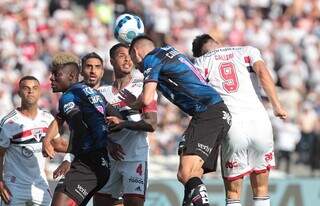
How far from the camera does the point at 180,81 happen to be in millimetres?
11047

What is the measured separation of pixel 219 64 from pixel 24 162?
267 cm

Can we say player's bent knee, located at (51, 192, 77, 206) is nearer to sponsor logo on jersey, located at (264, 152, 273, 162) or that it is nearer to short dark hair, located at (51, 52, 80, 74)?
short dark hair, located at (51, 52, 80, 74)

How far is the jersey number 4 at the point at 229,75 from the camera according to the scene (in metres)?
12.2

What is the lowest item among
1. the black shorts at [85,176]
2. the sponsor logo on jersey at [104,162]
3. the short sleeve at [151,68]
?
the black shorts at [85,176]

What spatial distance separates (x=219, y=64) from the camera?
1220 centimetres

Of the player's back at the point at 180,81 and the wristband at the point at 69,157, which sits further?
the wristband at the point at 69,157

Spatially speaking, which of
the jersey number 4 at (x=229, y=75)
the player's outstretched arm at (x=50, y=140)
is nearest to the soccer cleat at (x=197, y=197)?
the player's outstretched arm at (x=50, y=140)

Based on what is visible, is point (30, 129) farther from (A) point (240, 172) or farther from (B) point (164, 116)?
(B) point (164, 116)

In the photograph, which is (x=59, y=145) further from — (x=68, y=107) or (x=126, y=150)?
(x=126, y=150)

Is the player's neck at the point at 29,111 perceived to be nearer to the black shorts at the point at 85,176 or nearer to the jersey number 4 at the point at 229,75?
the black shorts at the point at 85,176

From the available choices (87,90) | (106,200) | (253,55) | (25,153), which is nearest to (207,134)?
(87,90)

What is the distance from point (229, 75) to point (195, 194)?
209 cm

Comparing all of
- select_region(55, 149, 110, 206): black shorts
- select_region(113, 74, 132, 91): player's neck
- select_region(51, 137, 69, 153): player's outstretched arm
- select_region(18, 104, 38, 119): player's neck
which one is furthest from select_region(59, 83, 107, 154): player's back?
select_region(18, 104, 38, 119): player's neck

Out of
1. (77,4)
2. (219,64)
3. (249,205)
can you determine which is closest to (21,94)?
(219,64)
